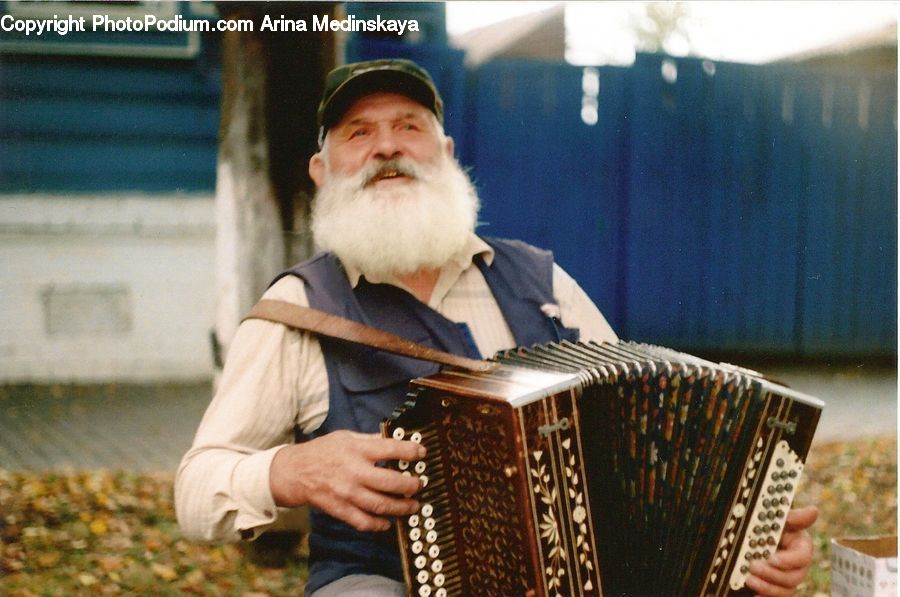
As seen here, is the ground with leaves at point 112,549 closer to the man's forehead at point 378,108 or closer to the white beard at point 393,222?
the white beard at point 393,222

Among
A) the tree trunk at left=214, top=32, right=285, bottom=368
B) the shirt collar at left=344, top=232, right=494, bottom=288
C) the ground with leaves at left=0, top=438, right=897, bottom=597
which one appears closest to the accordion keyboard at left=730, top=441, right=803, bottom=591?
the shirt collar at left=344, top=232, right=494, bottom=288

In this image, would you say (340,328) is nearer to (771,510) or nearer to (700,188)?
(771,510)

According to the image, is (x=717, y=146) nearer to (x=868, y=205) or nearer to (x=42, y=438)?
(x=868, y=205)

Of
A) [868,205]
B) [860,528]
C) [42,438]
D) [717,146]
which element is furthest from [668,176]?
[42,438]

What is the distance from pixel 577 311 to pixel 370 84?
0.80 metres

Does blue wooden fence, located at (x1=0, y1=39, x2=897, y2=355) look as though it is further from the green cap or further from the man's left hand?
the man's left hand

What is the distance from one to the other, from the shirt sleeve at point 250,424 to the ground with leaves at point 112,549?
967 mm

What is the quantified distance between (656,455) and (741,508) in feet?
0.68

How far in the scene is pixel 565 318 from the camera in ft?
6.77

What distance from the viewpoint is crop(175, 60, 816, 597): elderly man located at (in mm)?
1553

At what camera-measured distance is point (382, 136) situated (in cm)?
194

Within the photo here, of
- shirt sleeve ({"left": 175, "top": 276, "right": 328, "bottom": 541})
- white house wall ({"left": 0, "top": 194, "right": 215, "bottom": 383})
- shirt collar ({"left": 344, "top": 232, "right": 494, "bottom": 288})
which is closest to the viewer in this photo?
shirt sleeve ({"left": 175, "top": 276, "right": 328, "bottom": 541})

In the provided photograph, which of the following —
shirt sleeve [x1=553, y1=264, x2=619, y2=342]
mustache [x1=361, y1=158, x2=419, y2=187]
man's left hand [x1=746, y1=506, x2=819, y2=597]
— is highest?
mustache [x1=361, y1=158, x2=419, y2=187]

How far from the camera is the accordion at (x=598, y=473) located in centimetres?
135
